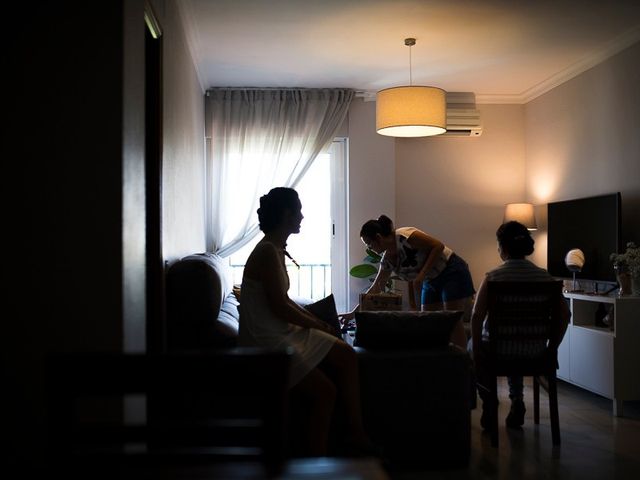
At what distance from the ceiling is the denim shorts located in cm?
160

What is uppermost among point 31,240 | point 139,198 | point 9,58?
point 9,58

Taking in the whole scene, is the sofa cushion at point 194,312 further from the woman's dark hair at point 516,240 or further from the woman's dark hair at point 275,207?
the woman's dark hair at point 516,240

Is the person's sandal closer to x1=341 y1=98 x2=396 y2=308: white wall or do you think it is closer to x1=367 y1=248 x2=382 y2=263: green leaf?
x1=367 y1=248 x2=382 y2=263: green leaf

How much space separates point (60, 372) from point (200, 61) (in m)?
4.47

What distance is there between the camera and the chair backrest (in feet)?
10.7

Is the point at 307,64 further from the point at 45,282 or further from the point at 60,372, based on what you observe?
the point at 60,372

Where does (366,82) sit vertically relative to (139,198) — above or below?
above

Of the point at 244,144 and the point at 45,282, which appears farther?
the point at 244,144

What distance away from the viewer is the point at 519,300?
10.8ft

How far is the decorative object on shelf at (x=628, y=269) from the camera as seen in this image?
13.8ft

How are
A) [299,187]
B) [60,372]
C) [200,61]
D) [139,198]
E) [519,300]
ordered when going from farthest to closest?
1. [299,187]
2. [200,61]
3. [519,300]
4. [139,198]
5. [60,372]

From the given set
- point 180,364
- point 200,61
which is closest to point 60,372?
point 180,364

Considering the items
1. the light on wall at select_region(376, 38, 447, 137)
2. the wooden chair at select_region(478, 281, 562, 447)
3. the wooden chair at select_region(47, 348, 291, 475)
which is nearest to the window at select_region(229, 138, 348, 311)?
the light on wall at select_region(376, 38, 447, 137)

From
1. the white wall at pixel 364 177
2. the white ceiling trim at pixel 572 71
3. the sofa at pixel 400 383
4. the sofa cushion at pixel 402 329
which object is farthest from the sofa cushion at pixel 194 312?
the white ceiling trim at pixel 572 71
